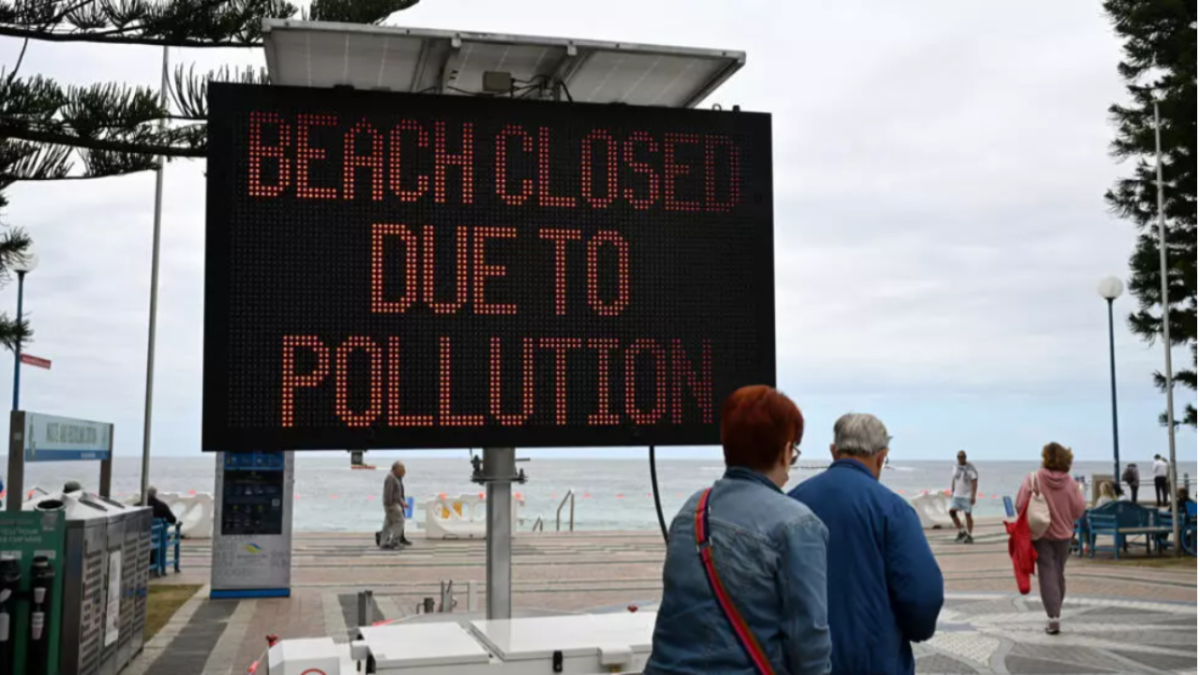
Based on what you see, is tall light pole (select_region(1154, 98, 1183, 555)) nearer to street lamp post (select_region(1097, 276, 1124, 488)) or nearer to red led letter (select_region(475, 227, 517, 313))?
street lamp post (select_region(1097, 276, 1124, 488))

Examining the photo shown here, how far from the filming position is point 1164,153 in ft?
88.9

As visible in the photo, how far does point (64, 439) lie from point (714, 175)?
7.11 m

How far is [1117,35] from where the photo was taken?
2808 centimetres

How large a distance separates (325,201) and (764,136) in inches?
85.5

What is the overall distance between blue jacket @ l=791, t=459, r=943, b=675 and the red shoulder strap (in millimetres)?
1453

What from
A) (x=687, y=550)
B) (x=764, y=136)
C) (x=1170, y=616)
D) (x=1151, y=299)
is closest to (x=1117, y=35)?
(x=1151, y=299)

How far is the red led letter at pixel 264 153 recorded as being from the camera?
5309 millimetres

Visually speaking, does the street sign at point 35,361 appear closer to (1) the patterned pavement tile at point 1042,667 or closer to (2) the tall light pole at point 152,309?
(2) the tall light pole at point 152,309

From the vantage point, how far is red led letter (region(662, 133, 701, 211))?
18.9ft

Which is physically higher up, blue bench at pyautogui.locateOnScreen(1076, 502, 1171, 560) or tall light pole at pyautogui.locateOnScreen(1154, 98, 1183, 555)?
tall light pole at pyautogui.locateOnScreen(1154, 98, 1183, 555)

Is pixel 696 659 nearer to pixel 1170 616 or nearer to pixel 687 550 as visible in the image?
pixel 687 550

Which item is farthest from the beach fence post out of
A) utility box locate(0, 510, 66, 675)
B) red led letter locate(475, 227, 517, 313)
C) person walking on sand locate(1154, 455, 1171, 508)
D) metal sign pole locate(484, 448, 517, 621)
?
person walking on sand locate(1154, 455, 1171, 508)

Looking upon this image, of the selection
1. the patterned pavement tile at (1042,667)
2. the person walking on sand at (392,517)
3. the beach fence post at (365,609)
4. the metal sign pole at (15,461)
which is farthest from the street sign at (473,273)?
the person walking on sand at (392,517)

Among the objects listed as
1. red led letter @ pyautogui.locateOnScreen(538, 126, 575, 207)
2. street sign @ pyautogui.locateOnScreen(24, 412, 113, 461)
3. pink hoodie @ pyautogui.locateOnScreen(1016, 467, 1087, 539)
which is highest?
red led letter @ pyautogui.locateOnScreen(538, 126, 575, 207)
